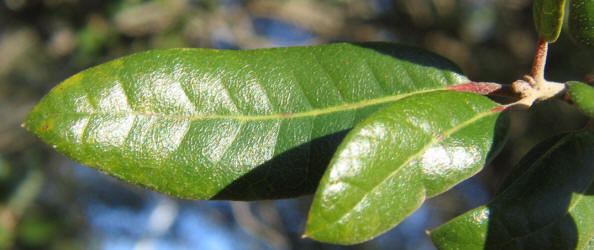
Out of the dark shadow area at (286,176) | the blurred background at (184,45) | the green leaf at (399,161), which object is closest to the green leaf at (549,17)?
the green leaf at (399,161)

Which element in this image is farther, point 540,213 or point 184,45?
point 184,45

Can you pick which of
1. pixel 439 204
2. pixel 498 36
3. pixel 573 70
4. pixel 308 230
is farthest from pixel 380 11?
pixel 308 230

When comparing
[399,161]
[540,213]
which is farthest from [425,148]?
[540,213]

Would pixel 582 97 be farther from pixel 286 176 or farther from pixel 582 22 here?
pixel 286 176

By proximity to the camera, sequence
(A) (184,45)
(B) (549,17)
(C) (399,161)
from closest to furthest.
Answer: (C) (399,161) → (B) (549,17) → (A) (184,45)

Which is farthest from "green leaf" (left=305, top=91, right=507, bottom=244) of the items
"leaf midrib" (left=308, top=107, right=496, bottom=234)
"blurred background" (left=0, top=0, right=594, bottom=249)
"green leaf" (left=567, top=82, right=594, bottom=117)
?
"blurred background" (left=0, top=0, right=594, bottom=249)

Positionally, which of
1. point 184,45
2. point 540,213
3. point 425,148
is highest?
point 425,148

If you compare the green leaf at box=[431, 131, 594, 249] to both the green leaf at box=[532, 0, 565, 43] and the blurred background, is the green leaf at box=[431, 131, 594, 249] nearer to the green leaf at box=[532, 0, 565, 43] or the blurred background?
the green leaf at box=[532, 0, 565, 43]
